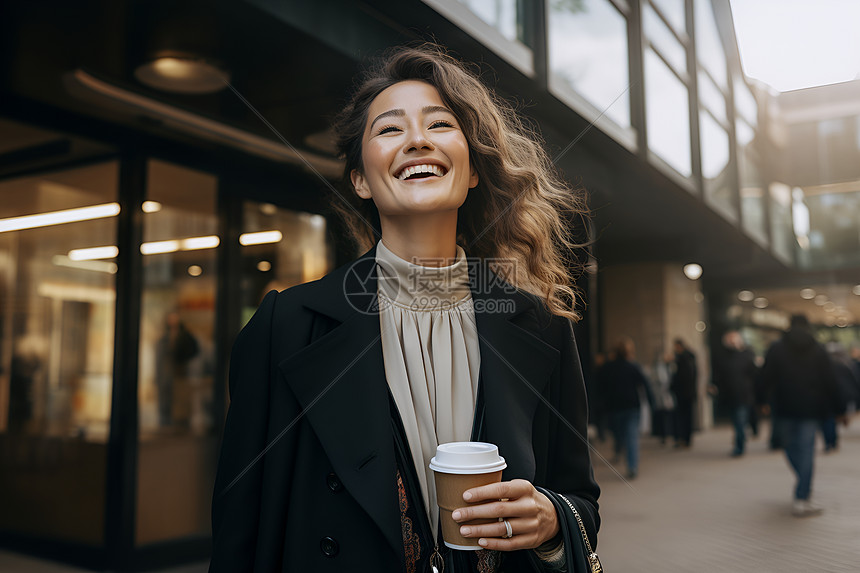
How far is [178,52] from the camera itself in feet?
13.5

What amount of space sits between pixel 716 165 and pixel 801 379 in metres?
5.75

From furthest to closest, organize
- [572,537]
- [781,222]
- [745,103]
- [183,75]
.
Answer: [781,222] < [745,103] < [183,75] < [572,537]

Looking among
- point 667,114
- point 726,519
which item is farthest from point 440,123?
point 667,114

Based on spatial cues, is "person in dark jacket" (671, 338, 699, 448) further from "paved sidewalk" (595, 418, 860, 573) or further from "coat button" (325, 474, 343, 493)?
"coat button" (325, 474, 343, 493)

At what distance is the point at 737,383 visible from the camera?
39.4 feet

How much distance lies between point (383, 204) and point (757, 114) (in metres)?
17.7

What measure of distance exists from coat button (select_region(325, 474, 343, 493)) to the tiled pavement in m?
4.34

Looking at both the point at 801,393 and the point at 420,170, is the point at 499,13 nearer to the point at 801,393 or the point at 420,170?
the point at 420,170

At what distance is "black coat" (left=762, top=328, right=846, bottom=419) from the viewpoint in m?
7.09

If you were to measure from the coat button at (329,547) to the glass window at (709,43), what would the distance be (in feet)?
38.1

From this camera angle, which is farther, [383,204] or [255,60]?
[255,60]

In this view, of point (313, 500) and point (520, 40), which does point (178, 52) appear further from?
point (313, 500)

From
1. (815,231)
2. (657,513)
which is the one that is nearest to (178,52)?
(657,513)

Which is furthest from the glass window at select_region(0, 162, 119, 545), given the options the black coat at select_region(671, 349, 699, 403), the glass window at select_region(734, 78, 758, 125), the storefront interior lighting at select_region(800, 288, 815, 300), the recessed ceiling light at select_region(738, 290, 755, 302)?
the storefront interior lighting at select_region(800, 288, 815, 300)
